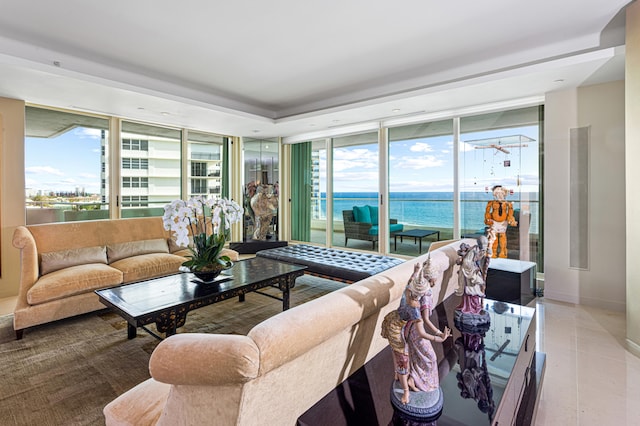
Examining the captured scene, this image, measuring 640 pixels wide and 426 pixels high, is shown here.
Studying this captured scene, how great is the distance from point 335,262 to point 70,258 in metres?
2.80

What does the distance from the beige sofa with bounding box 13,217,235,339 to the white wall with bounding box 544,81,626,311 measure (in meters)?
4.51

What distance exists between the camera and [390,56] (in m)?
3.53

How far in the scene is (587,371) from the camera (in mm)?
2248

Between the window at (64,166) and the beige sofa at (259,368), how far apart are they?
4569 mm

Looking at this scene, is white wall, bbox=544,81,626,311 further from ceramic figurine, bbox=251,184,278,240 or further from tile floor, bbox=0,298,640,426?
ceramic figurine, bbox=251,184,278,240

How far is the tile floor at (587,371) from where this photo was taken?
1.81m

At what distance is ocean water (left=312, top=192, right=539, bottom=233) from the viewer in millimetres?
4199

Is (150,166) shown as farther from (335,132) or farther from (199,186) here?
(335,132)

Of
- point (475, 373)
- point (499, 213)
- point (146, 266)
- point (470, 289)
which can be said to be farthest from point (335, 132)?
point (475, 373)

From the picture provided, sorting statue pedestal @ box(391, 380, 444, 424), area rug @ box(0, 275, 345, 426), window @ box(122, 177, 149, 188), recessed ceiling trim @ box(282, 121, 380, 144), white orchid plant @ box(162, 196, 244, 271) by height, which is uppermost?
recessed ceiling trim @ box(282, 121, 380, 144)

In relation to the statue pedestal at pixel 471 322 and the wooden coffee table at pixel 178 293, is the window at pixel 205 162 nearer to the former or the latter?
the wooden coffee table at pixel 178 293

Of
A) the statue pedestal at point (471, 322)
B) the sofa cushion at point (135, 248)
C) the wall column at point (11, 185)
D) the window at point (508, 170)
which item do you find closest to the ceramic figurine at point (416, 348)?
the statue pedestal at point (471, 322)

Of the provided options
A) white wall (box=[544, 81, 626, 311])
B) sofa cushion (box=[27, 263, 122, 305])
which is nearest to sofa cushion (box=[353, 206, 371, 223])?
white wall (box=[544, 81, 626, 311])

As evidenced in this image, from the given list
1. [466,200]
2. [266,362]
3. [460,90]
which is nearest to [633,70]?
[460,90]
